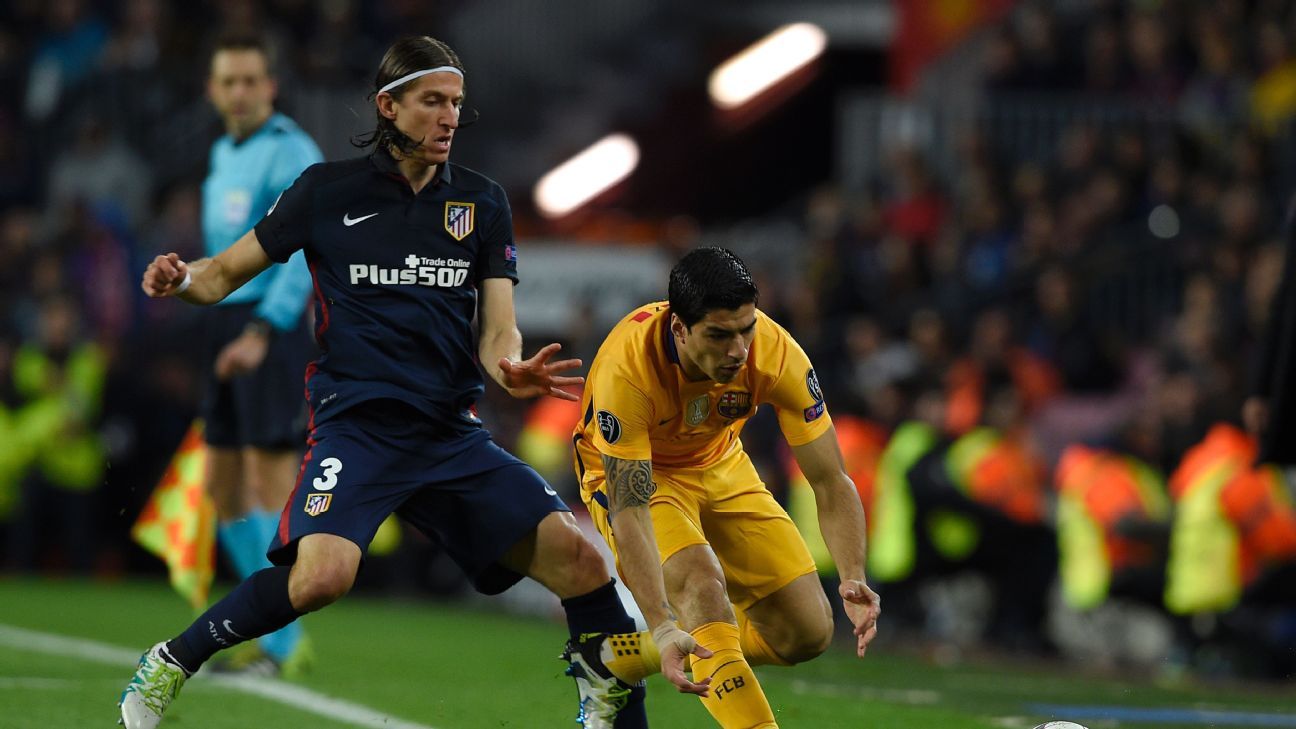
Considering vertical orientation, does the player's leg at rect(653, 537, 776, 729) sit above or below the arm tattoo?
below

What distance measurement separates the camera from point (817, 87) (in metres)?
22.7

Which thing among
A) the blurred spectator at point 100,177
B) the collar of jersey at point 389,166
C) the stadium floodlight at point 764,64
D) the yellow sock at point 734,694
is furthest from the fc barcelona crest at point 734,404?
the stadium floodlight at point 764,64

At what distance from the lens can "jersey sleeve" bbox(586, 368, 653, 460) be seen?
5.99 meters

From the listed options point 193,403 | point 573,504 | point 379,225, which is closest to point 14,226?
point 193,403

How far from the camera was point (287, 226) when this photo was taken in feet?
20.0

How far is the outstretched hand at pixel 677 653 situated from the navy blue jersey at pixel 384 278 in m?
1.08

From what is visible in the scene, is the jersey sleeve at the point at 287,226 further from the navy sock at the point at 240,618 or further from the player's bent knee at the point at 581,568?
the player's bent knee at the point at 581,568

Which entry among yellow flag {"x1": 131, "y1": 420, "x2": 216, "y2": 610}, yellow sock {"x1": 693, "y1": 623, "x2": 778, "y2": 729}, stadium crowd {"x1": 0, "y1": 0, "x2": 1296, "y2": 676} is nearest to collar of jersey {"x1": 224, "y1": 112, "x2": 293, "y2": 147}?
yellow flag {"x1": 131, "y1": 420, "x2": 216, "y2": 610}

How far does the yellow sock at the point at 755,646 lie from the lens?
6754 mm

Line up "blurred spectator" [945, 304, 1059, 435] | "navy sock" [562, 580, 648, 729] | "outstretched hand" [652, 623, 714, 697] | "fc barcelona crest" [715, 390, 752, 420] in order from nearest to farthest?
"outstretched hand" [652, 623, 714, 697], "navy sock" [562, 580, 648, 729], "fc barcelona crest" [715, 390, 752, 420], "blurred spectator" [945, 304, 1059, 435]

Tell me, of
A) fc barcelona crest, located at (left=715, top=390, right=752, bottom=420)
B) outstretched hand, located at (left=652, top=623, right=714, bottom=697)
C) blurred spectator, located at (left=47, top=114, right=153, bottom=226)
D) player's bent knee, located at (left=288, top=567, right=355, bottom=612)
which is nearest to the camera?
outstretched hand, located at (left=652, top=623, right=714, bottom=697)

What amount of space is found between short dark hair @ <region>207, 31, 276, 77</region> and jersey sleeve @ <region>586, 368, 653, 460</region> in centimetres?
300

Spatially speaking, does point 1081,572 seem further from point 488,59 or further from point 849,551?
point 488,59

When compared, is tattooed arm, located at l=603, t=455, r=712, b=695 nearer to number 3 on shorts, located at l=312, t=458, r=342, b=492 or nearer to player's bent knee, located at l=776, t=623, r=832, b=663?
player's bent knee, located at l=776, t=623, r=832, b=663
